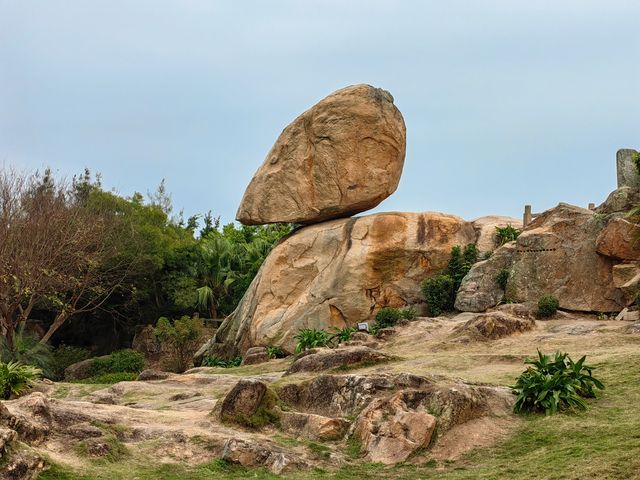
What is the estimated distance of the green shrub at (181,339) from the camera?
123 feet

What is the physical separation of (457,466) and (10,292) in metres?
28.1

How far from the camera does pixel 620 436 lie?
13.2 m

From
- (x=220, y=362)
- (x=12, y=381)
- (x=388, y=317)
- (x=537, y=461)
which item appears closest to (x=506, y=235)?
(x=388, y=317)

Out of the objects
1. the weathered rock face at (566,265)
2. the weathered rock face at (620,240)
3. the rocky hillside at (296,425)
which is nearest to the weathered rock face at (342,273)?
the weathered rock face at (566,265)

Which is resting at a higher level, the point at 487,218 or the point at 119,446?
the point at 487,218

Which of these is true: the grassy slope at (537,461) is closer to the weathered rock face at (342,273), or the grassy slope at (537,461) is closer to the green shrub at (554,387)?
the green shrub at (554,387)

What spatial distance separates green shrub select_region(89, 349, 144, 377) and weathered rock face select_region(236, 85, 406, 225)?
8.11 metres

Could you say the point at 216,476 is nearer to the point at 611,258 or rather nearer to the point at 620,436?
the point at 620,436

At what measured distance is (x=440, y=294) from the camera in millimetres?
32812

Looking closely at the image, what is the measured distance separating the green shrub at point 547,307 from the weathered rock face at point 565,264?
959mm

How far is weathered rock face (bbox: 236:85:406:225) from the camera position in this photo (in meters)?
35.0

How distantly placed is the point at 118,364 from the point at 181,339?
107 inches

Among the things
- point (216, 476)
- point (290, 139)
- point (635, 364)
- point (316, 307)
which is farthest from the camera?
point (290, 139)

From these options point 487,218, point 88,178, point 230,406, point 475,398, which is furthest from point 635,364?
point 88,178
